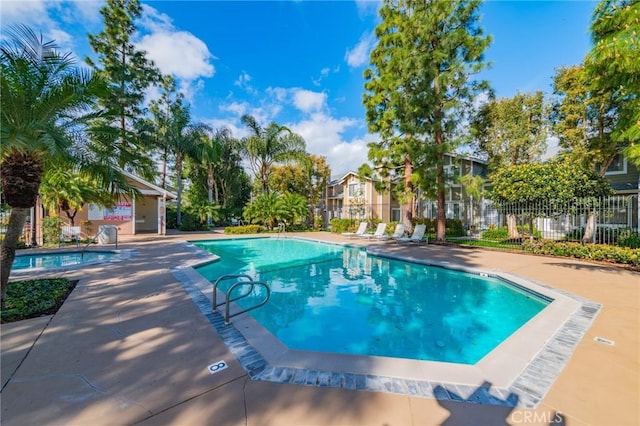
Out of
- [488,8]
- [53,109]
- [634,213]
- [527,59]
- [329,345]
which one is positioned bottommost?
[329,345]

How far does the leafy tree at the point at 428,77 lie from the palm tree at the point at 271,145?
9004 millimetres

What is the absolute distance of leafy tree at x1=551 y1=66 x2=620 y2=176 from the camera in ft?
47.3

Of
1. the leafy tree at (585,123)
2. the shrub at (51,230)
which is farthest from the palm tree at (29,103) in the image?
the leafy tree at (585,123)

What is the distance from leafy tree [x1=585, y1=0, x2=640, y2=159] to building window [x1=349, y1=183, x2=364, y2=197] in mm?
20396

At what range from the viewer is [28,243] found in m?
12.2

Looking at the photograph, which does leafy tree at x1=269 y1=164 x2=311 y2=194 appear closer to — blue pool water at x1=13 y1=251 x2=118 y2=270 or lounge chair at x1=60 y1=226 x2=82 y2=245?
lounge chair at x1=60 y1=226 x2=82 y2=245

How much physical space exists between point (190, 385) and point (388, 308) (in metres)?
4.54

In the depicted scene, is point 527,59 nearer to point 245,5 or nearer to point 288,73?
point 245,5

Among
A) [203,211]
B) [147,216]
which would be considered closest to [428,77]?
[203,211]

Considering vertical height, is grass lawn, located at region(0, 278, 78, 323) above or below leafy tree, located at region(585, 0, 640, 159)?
below

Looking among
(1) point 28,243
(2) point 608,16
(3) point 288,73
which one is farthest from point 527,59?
(1) point 28,243

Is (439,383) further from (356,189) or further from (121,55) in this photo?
(121,55)

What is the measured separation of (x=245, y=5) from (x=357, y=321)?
14.4 m

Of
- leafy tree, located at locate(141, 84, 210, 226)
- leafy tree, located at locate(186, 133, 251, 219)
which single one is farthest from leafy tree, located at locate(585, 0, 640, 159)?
leafy tree, located at locate(186, 133, 251, 219)
